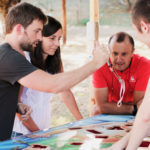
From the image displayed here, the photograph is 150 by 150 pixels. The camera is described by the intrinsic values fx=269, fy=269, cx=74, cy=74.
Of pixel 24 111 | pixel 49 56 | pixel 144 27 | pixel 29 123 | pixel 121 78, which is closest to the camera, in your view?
pixel 144 27

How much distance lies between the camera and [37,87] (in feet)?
5.19

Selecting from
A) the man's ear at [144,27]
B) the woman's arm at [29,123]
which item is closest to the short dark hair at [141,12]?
the man's ear at [144,27]

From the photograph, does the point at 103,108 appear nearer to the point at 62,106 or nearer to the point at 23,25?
the point at 23,25

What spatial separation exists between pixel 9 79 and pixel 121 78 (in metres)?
1.29

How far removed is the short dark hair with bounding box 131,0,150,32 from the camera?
57.7 inches

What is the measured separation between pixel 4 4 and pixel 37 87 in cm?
211

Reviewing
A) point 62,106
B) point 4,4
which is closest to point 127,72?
point 4,4

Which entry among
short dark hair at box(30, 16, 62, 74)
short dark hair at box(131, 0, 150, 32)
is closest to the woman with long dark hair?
short dark hair at box(30, 16, 62, 74)

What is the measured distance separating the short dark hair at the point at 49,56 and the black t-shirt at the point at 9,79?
23.2 inches

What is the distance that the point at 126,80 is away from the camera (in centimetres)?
257

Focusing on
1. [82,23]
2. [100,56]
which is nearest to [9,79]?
[100,56]

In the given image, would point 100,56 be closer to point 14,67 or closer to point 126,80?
point 14,67

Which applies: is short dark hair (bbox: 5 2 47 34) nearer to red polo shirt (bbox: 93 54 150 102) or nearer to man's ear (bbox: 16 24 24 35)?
man's ear (bbox: 16 24 24 35)

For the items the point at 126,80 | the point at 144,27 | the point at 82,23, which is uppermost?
the point at 82,23
